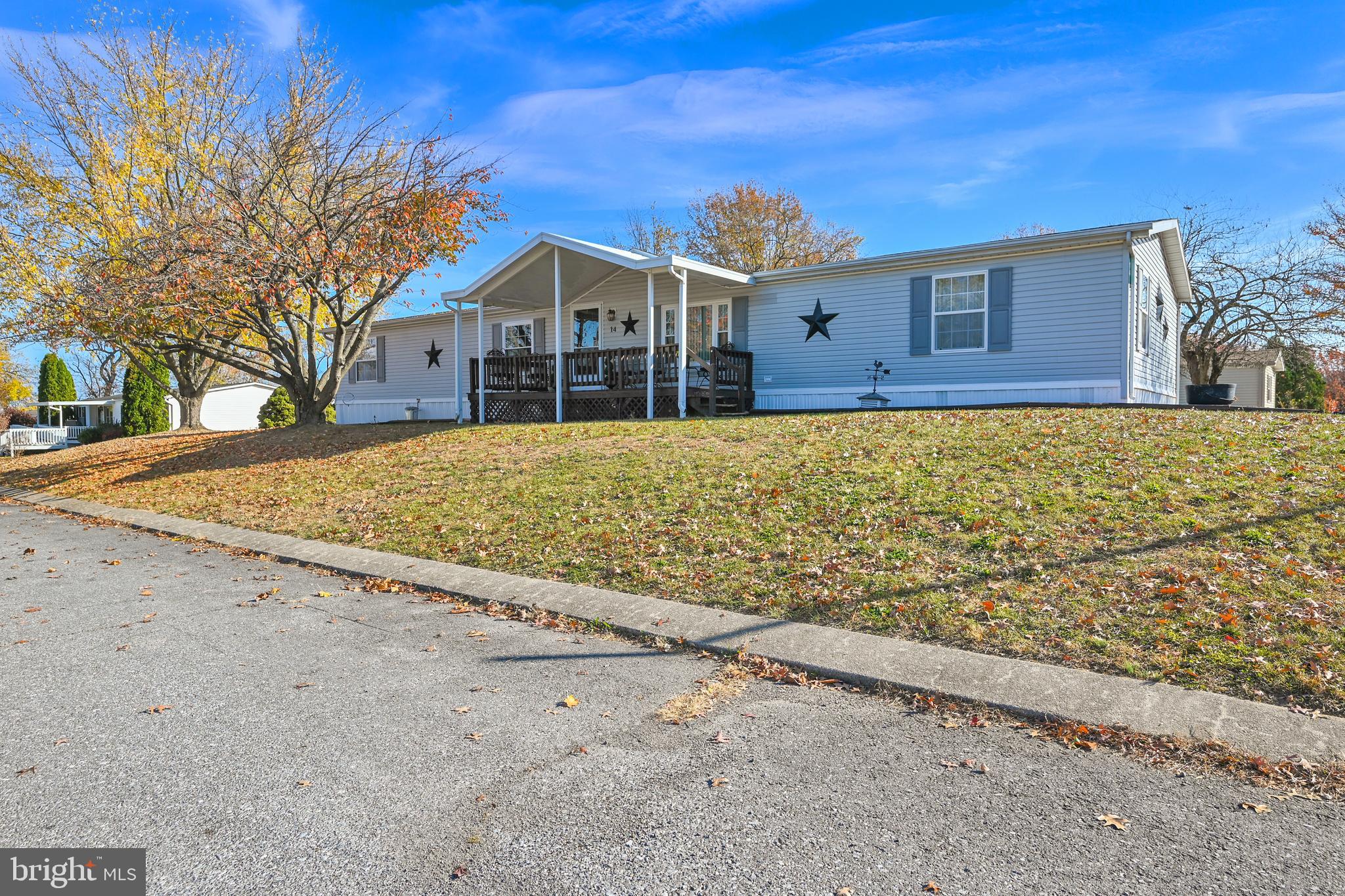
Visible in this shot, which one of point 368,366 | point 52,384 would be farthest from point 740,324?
point 52,384

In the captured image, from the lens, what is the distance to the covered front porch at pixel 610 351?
16547 mm

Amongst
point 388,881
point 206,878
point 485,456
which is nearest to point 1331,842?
point 388,881

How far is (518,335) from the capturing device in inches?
901

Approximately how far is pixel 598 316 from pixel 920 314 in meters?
8.53

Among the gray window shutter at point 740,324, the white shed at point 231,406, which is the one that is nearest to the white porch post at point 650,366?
the gray window shutter at point 740,324

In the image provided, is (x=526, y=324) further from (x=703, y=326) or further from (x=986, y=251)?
(x=986, y=251)

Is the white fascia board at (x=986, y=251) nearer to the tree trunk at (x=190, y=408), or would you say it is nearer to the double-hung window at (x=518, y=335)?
the double-hung window at (x=518, y=335)

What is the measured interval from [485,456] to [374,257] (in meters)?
6.48

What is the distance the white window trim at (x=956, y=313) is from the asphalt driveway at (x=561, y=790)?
12419mm

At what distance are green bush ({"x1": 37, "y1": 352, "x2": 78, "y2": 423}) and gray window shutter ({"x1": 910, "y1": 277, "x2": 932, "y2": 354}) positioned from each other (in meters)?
41.0

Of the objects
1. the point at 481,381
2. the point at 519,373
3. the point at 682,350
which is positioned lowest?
the point at 481,381

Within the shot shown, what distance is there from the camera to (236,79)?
20.6 metres

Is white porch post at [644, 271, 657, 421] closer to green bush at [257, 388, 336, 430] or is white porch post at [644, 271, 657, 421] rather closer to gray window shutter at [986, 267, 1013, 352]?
gray window shutter at [986, 267, 1013, 352]

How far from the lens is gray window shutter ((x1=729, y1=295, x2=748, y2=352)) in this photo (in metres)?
18.4
